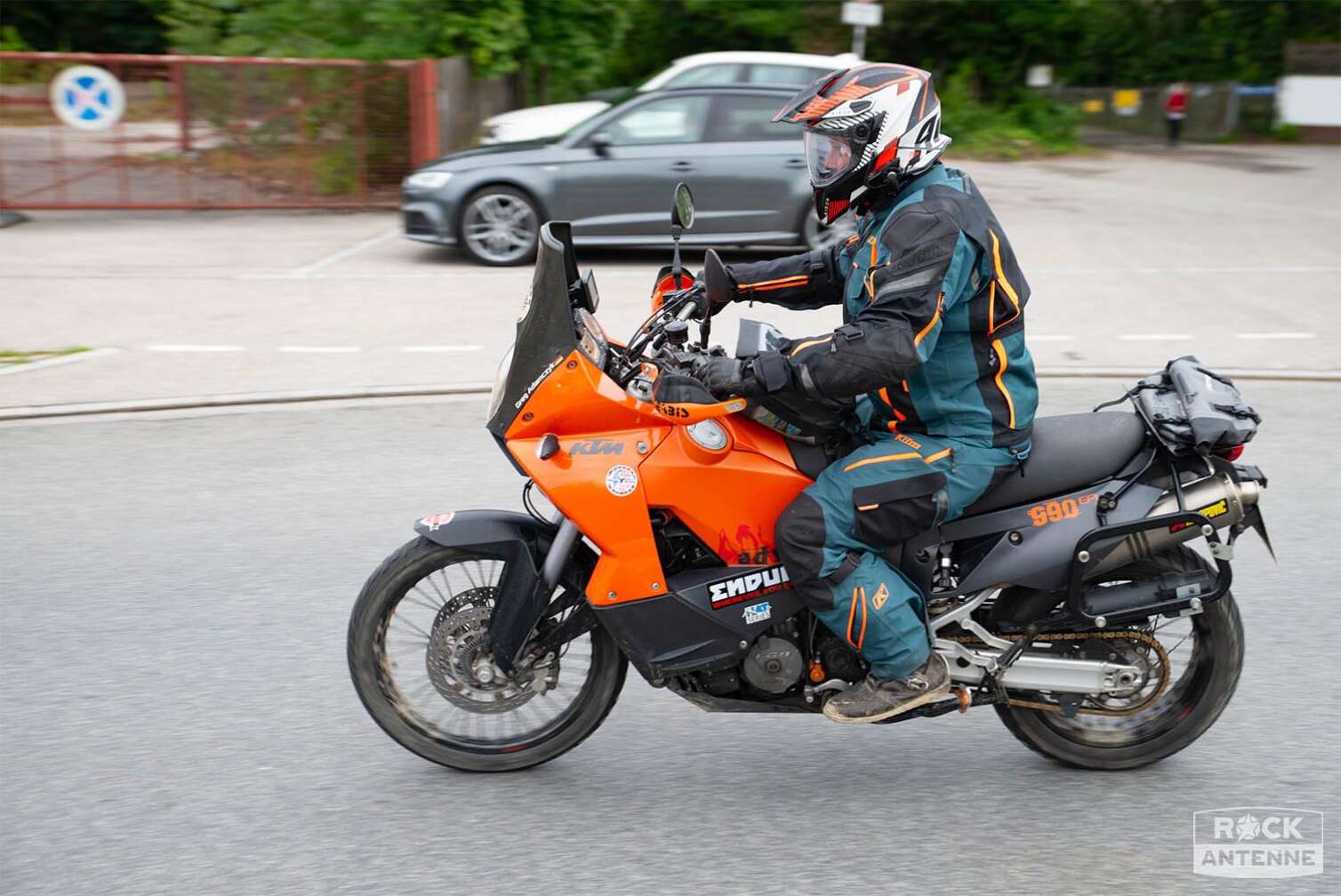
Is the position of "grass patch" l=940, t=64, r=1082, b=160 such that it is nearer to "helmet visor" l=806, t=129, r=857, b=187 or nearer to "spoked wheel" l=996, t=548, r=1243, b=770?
"spoked wheel" l=996, t=548, r=1243, b=770

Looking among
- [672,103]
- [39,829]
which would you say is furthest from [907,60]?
[39,829]

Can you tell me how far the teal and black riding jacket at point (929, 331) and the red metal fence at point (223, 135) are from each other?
12.5 metres

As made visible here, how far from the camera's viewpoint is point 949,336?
3701mm

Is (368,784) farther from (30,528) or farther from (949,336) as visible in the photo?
(30,528)

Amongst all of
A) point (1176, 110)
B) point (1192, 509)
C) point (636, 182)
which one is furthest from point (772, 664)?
point (1176, 110)

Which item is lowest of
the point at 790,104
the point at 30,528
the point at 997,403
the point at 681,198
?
the point at 30,528

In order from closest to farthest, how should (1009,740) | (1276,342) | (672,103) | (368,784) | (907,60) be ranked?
(368,784) → (1009,740) → (1276,342) → (672,103) → (907,60)

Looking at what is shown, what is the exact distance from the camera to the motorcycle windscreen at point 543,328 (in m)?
3.63

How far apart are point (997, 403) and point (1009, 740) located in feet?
3.74

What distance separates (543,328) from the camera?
12.1 feet

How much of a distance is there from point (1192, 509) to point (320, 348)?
21.6 ft

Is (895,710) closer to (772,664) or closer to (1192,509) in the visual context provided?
(772,664)

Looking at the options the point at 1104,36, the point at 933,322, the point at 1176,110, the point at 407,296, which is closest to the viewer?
the point at 933,322

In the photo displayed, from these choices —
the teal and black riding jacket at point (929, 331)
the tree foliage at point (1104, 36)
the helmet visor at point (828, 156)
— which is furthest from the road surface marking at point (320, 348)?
the tree foliage at point (1104, 36)
